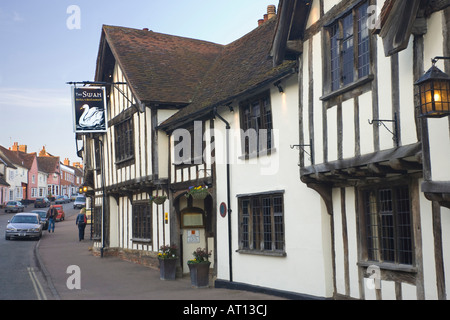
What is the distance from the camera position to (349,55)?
9758mm

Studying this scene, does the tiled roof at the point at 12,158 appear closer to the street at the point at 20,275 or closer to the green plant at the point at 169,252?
the street at the point at 20,275

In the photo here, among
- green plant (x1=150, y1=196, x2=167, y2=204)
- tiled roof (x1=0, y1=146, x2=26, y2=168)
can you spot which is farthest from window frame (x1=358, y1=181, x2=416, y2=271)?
tiled roof (x1=0, y1=146, x2=26, y2=168)

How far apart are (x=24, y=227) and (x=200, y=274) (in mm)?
19623

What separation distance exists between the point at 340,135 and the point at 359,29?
1.93 meters

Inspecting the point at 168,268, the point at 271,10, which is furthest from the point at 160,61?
the point at 168,268

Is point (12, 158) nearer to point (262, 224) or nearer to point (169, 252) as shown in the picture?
point (169, 252)

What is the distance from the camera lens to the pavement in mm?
13312

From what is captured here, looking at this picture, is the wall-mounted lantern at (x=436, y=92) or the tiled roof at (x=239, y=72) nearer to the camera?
the wall-mounted lantern at (x=436, y=92)

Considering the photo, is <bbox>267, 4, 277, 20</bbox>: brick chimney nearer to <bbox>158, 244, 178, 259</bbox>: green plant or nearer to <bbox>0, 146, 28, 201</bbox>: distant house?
<bbox>158, 244, 178, 259</bbox>: green plant

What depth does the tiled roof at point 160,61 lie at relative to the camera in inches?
760

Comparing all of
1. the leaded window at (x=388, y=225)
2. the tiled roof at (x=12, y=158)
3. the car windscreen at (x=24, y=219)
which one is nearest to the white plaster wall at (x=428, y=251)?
the leaded window at (x=388, y=225)

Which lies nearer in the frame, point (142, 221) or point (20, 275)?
point (20, 275)

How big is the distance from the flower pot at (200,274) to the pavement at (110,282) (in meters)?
0.23
